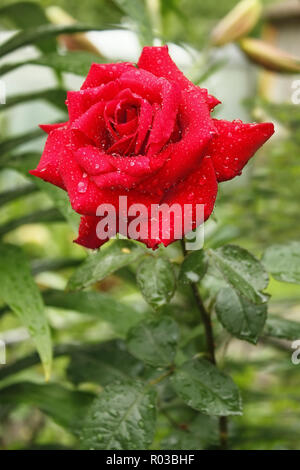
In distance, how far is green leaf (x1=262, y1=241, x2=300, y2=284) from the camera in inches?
17.1

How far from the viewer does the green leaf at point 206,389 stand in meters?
0.41

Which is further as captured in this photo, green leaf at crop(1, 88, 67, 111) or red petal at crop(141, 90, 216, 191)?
green leaf at crop(1, 88, 67, 111)

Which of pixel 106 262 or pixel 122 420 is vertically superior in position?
pixel 106 262

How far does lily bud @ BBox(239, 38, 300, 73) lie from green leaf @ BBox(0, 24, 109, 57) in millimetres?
330

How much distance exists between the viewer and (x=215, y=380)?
0.43 meters

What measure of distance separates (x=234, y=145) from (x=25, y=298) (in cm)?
30

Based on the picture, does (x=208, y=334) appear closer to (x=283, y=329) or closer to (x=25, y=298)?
(x=283, y=329)

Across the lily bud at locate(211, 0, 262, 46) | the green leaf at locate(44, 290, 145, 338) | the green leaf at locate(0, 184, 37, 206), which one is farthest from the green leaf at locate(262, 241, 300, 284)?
the lily bud at locate(211, 0, 262, 46)


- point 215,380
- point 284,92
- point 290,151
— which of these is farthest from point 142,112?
point 284,92

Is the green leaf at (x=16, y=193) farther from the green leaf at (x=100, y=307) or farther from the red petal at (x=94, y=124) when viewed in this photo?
the red petal at (x=94, y=124)

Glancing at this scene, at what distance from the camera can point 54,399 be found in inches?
27.5

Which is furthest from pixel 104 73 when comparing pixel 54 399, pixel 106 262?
pixel 54 399

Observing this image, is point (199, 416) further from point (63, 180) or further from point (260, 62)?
point (260, 62)

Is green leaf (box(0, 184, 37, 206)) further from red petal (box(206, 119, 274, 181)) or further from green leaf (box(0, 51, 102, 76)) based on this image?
red petal (box(206, 119, 274, 181))
